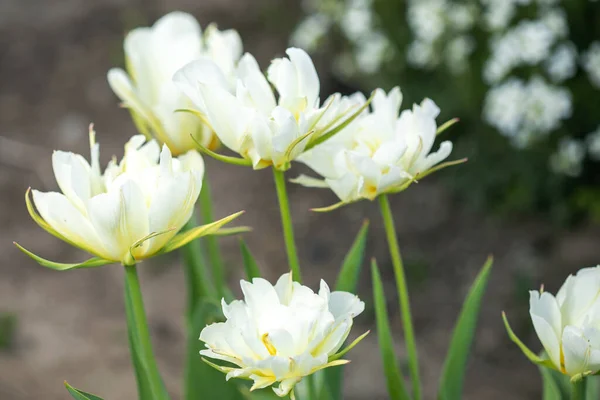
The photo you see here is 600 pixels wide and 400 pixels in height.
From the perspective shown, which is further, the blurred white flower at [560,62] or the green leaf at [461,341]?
the blurred white flower at [560,62]

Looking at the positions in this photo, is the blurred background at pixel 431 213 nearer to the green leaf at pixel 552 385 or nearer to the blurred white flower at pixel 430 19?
the blurred white flower at pixel 430 19

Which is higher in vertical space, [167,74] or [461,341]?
[167,74]

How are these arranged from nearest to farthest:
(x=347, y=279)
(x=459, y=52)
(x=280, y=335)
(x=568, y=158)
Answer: (x=280, y=335) < (x=347, y=279) < (x=568, y=158) < (x=459, y=52)

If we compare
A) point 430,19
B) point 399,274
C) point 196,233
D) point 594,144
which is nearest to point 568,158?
point 594,144

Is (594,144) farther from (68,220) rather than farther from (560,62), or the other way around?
(68,220)

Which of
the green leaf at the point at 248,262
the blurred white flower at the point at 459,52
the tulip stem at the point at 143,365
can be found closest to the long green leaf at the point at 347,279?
the green leaf at the point at 248,262

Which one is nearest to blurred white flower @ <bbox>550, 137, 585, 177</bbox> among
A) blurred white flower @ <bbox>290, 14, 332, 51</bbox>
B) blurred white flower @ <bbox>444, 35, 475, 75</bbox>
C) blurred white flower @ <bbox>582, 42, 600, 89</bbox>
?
blurred white flower @ <bbox>582, 42, 600, 89</bbox>

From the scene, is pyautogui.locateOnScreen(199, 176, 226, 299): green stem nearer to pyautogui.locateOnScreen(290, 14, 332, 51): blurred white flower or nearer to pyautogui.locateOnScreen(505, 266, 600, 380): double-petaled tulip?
pyautogui.locateOnScreen(505, 266, 600, 380): double-petaled tulip
